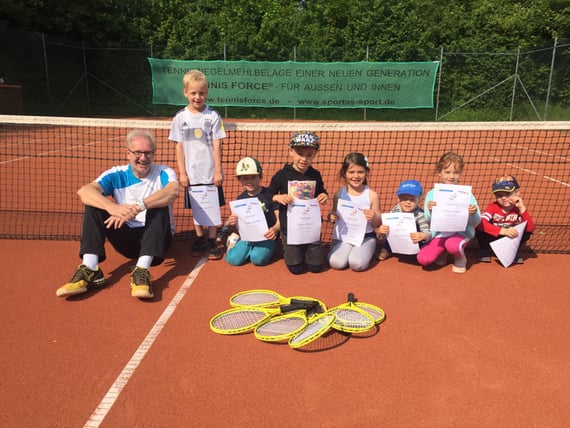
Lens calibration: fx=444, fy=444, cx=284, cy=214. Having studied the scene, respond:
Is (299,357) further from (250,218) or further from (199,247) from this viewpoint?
(199,247)

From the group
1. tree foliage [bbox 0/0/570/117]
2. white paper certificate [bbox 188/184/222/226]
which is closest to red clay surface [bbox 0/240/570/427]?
white paper certificate [bbox 188/184/222/226]

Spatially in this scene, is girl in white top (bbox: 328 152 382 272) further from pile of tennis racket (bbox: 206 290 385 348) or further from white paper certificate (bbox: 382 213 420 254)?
pile of tennis racket (bbox: 206 290 385 348)

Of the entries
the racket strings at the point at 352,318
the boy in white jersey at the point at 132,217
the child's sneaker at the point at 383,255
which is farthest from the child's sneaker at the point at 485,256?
the boy in white jersey at the point at 132,217

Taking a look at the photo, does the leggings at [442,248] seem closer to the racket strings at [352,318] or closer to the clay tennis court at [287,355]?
the clay tennis court at [287,355]

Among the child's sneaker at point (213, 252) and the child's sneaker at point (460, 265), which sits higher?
the child's sneaker at point (460, 265)

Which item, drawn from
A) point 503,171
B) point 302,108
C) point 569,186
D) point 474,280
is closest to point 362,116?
point 302,108

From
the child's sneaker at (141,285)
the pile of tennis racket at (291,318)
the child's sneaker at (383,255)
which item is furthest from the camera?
the child's sneaker at (383,255)

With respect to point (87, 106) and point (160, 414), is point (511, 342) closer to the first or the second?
point (160, 414)

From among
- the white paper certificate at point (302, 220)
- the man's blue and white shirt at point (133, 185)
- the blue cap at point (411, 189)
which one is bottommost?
the white paper certificate at point (302, 220)

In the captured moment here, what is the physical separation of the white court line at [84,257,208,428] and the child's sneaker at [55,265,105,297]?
0.68 meters

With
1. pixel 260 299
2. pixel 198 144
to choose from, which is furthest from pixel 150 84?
pixel 260 299

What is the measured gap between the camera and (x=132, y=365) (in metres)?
2.76

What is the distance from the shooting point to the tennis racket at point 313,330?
2.78m

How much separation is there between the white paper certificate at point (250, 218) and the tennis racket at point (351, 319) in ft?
3.81
